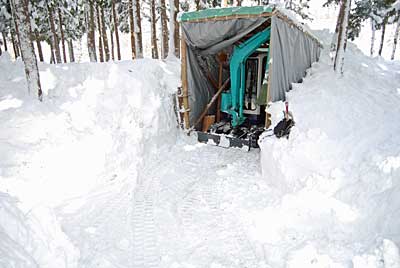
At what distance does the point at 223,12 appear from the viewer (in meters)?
5.46

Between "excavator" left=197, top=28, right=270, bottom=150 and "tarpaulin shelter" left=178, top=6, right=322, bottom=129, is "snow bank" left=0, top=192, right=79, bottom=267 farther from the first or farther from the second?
"tarpaulin shelter" left=178, top=6, right=322, bottom=129

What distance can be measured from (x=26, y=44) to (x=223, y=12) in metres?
3.97

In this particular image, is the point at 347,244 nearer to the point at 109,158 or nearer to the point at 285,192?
the point at 285,192

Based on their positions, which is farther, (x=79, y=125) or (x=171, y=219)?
(x=79, y=125)

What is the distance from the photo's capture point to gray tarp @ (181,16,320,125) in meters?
5.54

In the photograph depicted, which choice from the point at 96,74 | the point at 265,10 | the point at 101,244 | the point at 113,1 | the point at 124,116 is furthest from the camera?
the point at 113,1

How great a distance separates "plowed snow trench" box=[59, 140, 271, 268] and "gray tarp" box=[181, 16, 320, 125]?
7.16 ft

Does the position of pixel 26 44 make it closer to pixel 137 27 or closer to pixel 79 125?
pixel 79 125

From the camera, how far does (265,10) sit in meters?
4.99

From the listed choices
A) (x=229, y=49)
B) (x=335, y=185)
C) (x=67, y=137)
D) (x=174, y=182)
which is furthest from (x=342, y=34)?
(x=67, y=137)

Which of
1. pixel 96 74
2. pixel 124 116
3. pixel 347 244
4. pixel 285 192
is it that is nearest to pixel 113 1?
pixel 96 74

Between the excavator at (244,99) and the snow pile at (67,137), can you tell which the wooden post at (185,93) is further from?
the excavator at (244,99)

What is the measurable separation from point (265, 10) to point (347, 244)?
161 inches

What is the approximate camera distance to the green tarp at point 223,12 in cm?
505
